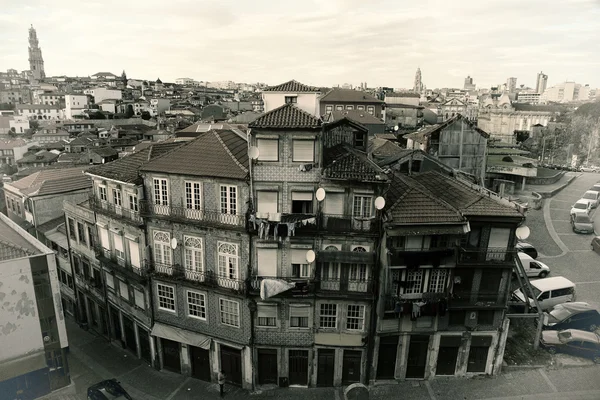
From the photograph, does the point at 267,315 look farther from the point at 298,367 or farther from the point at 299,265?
the point at 298,367

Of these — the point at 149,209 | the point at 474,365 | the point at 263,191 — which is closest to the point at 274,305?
the point at 263,191

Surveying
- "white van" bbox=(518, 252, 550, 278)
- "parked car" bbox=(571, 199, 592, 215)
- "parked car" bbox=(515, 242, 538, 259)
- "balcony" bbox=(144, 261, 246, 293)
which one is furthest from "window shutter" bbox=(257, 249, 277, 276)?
"parked car" bbox=(571, 199, 592, 215)

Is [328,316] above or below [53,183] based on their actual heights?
below

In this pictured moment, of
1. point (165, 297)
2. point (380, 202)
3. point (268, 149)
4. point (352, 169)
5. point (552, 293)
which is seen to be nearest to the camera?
point (380, 202)

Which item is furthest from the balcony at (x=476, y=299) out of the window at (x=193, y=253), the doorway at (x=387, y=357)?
the window at (x=193, y=253)

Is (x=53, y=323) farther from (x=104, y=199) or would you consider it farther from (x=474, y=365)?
(x=474, y=365)

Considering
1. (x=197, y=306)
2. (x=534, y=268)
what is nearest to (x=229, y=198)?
(x=197, y=306)

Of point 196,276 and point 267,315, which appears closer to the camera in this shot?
point 267,315

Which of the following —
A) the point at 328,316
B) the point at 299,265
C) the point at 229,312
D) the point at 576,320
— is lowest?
the point at 576,320
